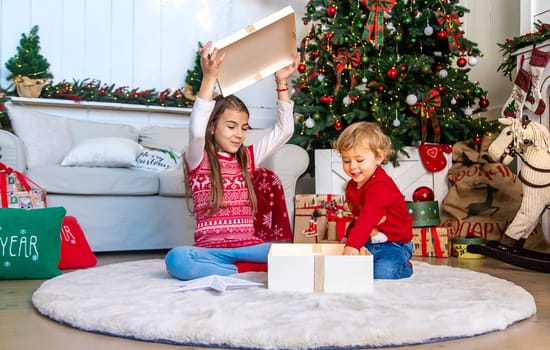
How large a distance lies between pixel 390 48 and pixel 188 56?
64.7 inches

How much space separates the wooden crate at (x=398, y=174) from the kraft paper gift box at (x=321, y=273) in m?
1.74

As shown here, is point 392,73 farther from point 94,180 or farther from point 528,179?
point 94,180

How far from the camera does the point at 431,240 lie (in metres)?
2.84

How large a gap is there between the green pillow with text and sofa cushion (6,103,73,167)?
106 centimetres

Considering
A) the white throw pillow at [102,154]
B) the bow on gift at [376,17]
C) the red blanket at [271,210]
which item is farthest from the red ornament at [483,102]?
the white throw pillow at [102,154]

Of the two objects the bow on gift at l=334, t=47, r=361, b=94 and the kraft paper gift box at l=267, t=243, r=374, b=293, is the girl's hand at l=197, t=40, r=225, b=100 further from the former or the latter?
the bow on gift at l=334, t=47, r=361, b=94

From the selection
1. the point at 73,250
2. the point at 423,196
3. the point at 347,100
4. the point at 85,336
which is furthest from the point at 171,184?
the point at 85,336

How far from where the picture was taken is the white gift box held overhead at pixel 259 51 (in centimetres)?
187

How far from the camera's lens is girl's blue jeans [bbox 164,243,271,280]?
1.83 meters

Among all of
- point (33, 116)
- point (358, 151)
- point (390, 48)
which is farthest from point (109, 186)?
point (390, 48)

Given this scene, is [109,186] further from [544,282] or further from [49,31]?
[544,282]

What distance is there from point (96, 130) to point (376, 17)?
5.93ft

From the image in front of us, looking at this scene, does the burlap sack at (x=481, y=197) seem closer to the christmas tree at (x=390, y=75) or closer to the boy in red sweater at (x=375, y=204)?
the christmas tree at (x=390, y=75)

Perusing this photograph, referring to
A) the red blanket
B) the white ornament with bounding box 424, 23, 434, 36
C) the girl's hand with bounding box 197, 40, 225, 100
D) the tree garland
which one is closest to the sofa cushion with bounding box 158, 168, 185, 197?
the red blanket
